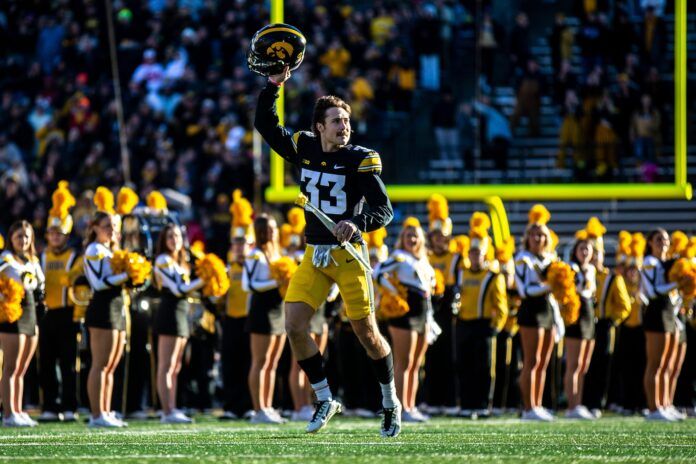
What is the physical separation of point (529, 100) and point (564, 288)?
6.50 m

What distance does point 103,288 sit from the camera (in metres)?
9.34

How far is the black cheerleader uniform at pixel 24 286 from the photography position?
952cm

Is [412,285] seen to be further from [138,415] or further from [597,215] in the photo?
[597,215]

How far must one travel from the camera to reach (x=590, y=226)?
38.3 feet

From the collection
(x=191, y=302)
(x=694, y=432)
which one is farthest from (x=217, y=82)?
(x=694, y=432)

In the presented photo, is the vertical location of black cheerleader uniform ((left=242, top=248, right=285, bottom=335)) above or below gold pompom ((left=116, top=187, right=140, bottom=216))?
below

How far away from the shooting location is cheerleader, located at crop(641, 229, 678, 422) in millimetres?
11039

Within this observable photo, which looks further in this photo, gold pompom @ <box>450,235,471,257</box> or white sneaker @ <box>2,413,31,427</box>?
gold pompom @ <box>450,235,471,257</box>

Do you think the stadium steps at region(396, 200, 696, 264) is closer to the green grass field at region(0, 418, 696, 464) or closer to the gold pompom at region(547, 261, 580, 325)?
the gold pompom at region(547, 261, 580, 325)

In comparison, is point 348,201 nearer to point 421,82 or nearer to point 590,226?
point 590,226

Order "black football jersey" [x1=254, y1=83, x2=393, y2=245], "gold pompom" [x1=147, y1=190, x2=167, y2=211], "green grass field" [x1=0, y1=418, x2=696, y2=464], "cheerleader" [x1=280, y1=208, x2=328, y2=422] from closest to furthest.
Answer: "green grass field" [x1=0, y1=418, x2=696, y2=464] → "black football jersey" [x1=254, y1=83, x2=393, y2=245] → "cheerleader" [x1=280, y1=208, x2=328, y2=422] → "gold pompom" [x1=147, y1=190, x2=167, y2=211]

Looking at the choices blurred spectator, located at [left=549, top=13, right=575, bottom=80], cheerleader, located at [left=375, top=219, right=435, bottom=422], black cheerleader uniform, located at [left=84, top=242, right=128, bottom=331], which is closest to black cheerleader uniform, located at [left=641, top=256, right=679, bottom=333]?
cheerleader, located at [left=375, top=219, right=435, bottom=422]

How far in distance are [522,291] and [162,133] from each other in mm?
8917

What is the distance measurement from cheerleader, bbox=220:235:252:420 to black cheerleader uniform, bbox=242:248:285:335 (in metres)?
0.98
